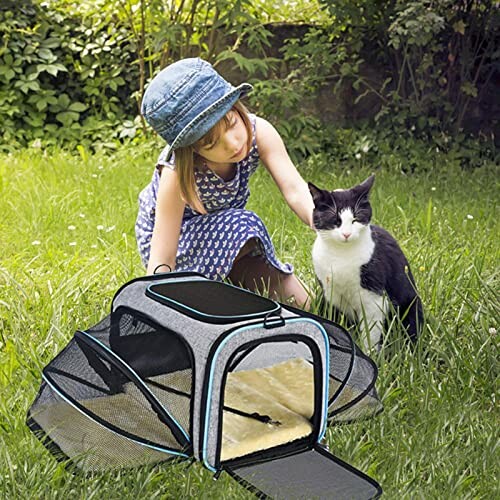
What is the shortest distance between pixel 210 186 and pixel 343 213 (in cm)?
59

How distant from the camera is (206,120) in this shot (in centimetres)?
237

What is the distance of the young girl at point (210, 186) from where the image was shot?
240 centimetres

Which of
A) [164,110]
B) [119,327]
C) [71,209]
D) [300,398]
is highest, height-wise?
[164,110]

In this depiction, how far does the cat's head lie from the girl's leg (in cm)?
46

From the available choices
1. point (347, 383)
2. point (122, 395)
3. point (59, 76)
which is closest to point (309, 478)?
point (347, 383)

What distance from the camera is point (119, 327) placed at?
205cm

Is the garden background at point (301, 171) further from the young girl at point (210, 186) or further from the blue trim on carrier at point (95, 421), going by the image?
the young girl at point (210, 186)

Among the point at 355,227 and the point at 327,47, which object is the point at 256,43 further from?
the point at 355,227

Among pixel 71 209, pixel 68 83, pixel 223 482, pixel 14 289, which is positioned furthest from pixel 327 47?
pixel 223 482

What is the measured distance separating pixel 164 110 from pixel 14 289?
3.24 ft

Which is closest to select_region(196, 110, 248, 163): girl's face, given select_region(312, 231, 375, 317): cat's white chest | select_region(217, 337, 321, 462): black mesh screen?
select_region(312, 231, 375, 317): cat's white chest

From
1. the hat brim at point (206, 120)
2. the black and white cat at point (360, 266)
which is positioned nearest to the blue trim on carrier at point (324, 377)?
the black and white cat at point (360, 266)

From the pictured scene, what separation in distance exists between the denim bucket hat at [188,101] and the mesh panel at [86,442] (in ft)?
2.85

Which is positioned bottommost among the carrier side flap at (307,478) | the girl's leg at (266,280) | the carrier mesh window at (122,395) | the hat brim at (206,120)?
the girl's leg at (266,280)
